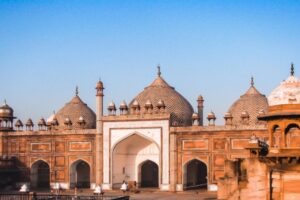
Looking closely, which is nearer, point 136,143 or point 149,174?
point 136,143

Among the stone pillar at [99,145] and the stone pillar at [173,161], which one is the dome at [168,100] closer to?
the stone pillar at [173,161]

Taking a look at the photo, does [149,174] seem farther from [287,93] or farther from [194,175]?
[287,93]

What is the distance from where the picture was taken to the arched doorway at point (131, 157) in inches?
1141

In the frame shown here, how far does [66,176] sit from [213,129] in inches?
349

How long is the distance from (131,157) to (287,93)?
18012 mm

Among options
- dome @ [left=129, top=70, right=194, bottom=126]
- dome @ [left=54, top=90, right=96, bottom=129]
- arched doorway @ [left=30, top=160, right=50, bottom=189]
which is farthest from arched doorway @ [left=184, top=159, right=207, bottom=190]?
arched doorway @ [left=30, top=160, right=50, bottom=189]

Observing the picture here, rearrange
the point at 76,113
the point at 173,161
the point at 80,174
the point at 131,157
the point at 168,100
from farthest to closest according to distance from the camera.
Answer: the point at 76,113 < the point at 80,174 < the point at 131,157 < the point at 168,100 < the point at 173,161

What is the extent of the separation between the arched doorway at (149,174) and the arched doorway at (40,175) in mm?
5546

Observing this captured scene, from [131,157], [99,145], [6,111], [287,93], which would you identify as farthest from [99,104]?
[287,93]

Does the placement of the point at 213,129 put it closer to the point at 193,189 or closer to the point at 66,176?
the point at 193,189

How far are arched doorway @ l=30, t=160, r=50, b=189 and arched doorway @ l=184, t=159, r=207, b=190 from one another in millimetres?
8329

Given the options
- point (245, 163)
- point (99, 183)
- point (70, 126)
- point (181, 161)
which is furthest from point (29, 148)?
point (245, 163)

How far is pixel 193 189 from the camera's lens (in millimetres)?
28188

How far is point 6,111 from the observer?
104ft
